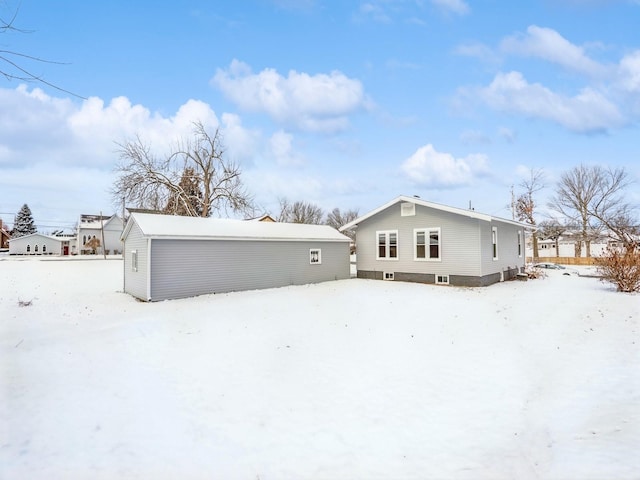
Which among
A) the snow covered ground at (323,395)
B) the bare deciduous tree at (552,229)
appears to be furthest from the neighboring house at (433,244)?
the bare deciduous tree at (552,229)

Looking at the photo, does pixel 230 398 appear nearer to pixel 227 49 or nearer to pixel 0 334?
pixel 0 334

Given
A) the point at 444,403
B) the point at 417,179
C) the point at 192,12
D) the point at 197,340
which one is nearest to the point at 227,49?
the point at 192,12

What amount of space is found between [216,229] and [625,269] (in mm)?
17069

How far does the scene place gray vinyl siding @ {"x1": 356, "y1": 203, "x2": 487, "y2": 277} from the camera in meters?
16.8

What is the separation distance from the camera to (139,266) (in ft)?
47.9

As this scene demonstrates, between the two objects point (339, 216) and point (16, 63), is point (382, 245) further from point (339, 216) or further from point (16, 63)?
point (339, 216)

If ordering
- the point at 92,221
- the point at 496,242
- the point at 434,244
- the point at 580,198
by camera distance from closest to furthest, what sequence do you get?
the point at 434,244 → the point at 496,242 → the point at 580,198 → the point at 92,221

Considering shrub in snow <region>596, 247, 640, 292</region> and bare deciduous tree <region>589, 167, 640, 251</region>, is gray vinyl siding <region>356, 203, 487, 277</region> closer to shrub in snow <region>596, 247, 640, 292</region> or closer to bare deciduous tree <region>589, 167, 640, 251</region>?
shrub in snow <region>596, 247, 640, 292</region>

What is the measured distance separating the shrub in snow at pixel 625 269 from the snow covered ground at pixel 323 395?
4665 millimetres

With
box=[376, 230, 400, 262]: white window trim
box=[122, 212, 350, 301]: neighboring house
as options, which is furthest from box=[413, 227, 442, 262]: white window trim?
box=[122, 212, 350, 301]: neighboring house

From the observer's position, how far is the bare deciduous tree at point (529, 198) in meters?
37.5

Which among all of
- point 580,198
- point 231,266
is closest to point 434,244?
point 231,266

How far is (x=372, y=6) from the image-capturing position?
1117cm

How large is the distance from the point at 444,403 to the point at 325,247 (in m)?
14.7
